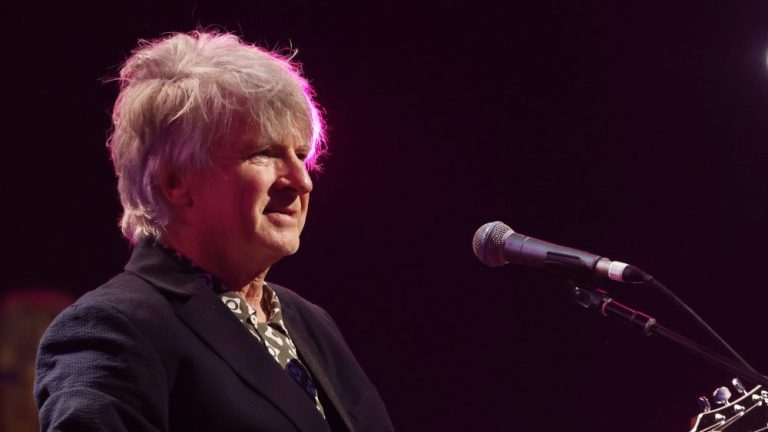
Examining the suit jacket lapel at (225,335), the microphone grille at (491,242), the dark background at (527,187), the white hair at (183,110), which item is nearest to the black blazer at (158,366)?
the suit jacket lapel at (225,335)

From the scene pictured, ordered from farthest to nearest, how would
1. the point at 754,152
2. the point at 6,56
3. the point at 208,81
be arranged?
the point at 754,152
the point at 6,56
the point at 208,81

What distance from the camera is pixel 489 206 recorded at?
3559 millimetres

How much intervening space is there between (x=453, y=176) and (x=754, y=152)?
45.4 inches

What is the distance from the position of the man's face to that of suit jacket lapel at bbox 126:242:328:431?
9cm

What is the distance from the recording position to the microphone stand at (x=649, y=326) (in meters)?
1.71

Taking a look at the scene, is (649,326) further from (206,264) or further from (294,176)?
(206,264)

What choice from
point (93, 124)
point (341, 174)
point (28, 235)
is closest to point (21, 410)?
point (28, 235)

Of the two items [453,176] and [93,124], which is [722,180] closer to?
[453,176]

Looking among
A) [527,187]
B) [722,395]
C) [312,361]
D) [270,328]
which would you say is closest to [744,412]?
[722,395]

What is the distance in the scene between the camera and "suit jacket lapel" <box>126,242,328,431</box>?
1.64 metres

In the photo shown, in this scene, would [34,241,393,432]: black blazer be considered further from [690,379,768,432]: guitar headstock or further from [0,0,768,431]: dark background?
[0,0,768,431]: dark background

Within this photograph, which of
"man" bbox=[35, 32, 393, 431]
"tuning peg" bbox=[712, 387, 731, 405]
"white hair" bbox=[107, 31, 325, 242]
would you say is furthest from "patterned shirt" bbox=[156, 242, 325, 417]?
"tuning peg" bbox=[712, 387, 731, 405]

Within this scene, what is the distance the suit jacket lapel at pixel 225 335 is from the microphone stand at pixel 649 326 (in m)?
0.59

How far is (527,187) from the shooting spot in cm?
355
